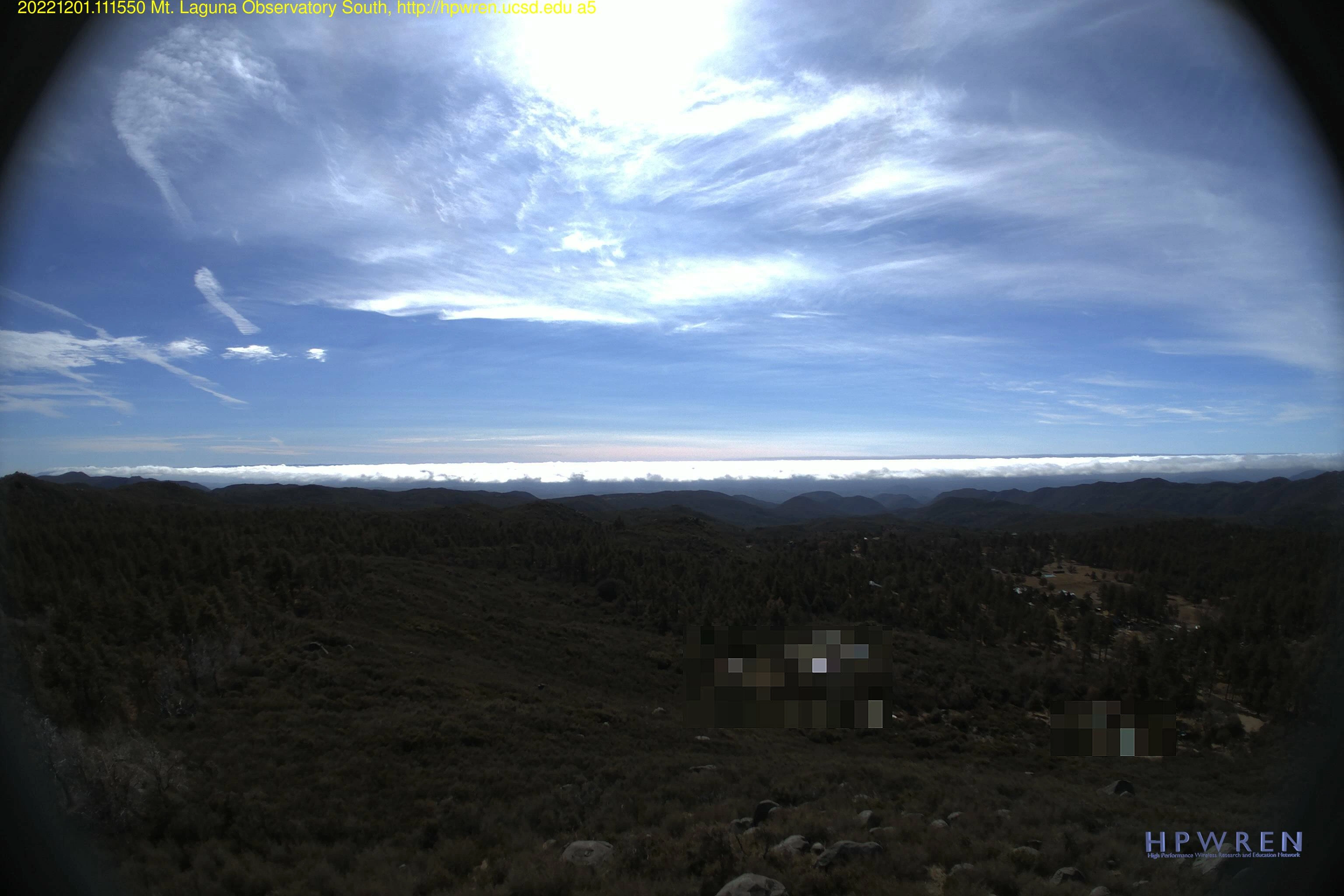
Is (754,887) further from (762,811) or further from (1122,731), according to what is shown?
(1122,731)

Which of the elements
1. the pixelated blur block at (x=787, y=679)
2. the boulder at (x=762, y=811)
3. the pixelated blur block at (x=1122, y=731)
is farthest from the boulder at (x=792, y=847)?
the pixelated blur block at (x=1122, y=731)

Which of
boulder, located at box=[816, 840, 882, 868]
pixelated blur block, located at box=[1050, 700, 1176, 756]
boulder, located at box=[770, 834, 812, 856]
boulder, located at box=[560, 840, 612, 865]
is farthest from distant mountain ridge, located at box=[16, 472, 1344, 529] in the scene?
boulder, located at box=[560, 840, 612, 865]

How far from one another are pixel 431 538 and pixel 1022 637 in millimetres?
50635

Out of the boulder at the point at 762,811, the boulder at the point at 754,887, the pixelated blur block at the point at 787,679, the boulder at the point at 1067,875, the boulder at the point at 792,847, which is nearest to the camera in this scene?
the boulder at the point at 754,887

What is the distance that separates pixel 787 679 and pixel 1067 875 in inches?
296

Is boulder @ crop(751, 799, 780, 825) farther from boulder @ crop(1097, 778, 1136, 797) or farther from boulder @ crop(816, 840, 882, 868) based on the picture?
boulder @ crop(1097, 778, 1136, 797)

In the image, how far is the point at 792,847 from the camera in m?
6.82

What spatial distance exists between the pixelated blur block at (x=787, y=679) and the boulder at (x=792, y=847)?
21.0ft

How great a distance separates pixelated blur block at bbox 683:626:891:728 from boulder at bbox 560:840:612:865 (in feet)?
23.4

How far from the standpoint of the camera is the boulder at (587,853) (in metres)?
6.80

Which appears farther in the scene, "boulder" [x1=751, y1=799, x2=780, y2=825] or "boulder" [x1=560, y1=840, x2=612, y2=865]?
"boulder" [x1=751, y1=799, x2=780, y2=825]

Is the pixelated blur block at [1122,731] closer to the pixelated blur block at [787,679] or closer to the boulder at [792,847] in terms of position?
the pixelated blur block at [787,679]

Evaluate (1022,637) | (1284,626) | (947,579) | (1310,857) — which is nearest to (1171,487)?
(947,579)

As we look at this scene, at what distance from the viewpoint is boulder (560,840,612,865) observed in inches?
268
